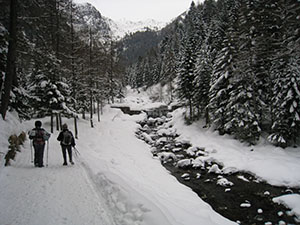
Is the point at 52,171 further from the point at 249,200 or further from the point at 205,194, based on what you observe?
the point at 249,200

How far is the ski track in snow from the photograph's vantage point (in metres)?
3.93

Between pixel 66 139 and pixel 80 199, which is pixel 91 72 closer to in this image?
pixel 66 139

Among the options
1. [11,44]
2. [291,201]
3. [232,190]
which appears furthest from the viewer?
[232,190]

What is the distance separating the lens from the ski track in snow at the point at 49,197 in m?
3.93

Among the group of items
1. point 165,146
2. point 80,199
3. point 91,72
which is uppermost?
point 91,72

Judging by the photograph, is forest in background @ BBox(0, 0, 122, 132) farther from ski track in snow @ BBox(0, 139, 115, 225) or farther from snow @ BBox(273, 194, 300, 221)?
snow @ BBox(273, 194, 300, 221)

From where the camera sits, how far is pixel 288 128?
13180 millimetres

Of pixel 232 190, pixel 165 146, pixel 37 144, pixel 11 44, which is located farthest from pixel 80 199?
pixel 165 146

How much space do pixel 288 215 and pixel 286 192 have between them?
2316mm

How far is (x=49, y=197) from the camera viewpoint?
4.77 metres

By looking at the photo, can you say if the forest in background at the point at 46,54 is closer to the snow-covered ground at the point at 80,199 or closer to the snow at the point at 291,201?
the snow-covered ground at the point at 80,199

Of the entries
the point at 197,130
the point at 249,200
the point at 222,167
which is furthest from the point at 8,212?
the point at 197,130

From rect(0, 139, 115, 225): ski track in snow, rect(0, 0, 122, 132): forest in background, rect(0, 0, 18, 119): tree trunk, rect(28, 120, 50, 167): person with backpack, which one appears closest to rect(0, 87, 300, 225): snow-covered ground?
rect(0, 139, 115, 225): ski track in snow

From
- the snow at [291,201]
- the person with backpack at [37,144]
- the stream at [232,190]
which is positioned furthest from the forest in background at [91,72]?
the snow at [291,201]
